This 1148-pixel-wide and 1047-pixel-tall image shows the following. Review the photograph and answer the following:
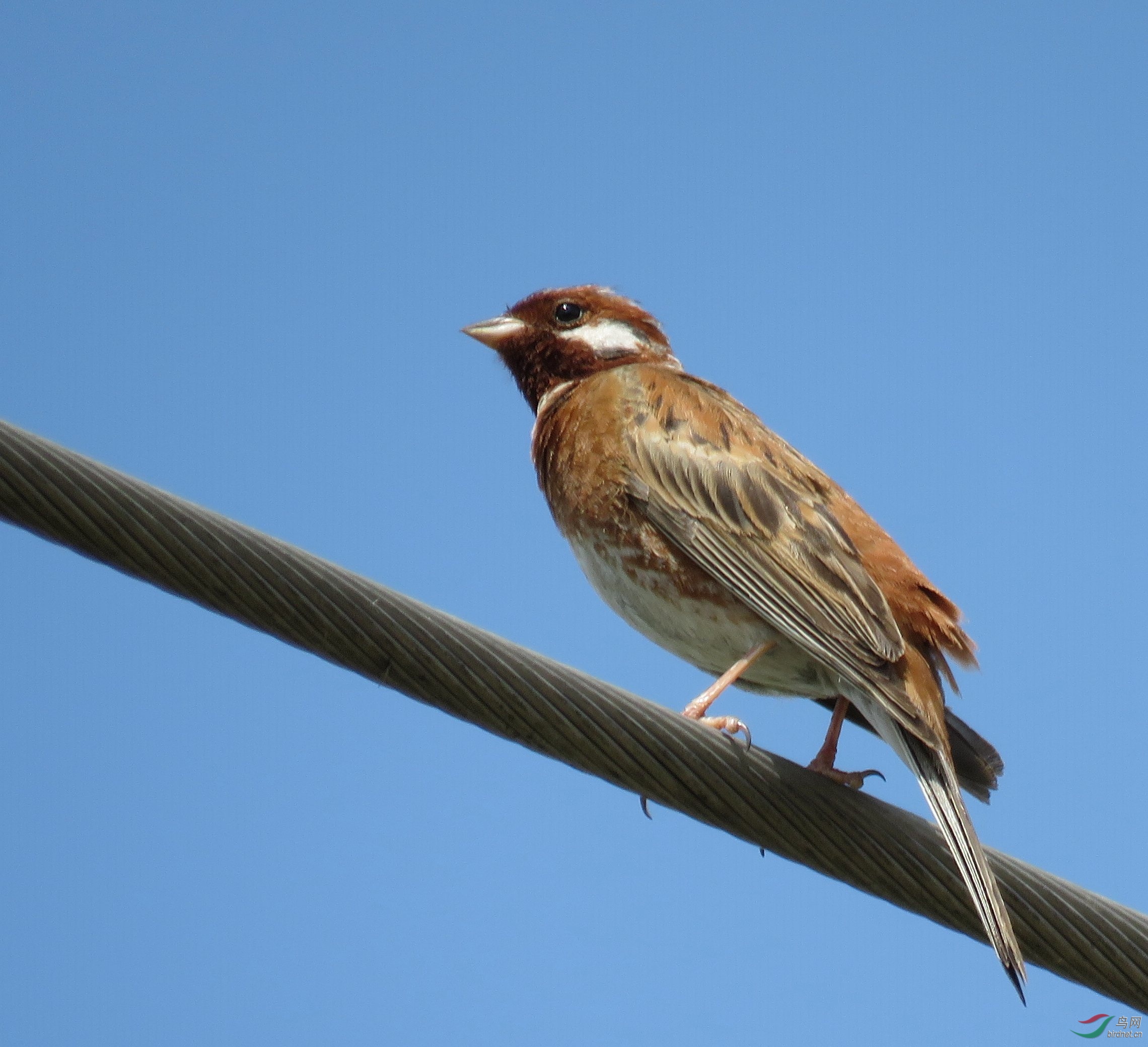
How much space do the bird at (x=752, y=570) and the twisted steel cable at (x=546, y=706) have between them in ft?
2.14

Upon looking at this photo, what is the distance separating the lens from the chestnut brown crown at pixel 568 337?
7.67m

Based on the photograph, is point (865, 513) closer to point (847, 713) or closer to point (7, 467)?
point (847, 713)

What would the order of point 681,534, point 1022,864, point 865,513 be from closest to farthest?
point 1022,864, point 681,534, point 865,513

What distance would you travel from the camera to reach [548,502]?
6.61 metres

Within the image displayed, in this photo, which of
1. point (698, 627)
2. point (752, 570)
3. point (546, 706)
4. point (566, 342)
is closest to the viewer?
point (546, 706)

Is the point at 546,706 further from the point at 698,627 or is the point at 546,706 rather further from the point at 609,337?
the point at 609,337

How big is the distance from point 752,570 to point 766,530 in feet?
0.74

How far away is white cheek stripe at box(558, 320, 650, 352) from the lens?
25.5ft

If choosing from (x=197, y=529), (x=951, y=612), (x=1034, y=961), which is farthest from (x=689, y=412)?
(x=197, y=529)

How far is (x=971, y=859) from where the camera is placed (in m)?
4.40

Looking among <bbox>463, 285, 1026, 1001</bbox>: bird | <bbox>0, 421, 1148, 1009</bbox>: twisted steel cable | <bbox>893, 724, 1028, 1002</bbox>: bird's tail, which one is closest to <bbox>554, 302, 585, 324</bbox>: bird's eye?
<bbox>463, 285, 1026, 1001</bbox>: bird

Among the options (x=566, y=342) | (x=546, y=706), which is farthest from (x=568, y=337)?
(x=546, y=706)

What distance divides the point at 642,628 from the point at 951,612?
1335mm

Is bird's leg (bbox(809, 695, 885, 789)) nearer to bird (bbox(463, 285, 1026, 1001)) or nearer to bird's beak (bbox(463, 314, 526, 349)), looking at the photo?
bird (bbox(463, 285, 1026, 1001))
